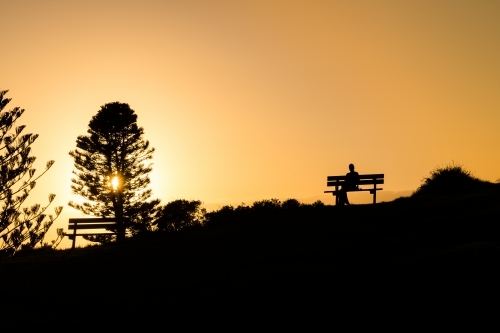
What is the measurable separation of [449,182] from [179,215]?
48.2ft

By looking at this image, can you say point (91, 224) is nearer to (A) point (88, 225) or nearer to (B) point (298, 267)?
(A) point (88, 225)

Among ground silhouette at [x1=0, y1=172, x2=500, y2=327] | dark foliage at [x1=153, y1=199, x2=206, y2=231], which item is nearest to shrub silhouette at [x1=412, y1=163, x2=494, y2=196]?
ground silhouette at [x1=0, y1=172, x2=500, y2=327]

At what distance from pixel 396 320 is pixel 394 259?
12.7ft

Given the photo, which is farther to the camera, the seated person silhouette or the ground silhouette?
the seated person silhouette

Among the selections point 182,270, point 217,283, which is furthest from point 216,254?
point 217,283

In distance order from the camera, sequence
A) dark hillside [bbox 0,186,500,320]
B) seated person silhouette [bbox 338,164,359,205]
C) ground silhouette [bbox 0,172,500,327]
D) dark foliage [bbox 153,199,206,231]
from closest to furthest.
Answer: ground silhouette [bbox 0,172,500,327], dark hillside [bbox 0,186,500,320], seated person silhouette [bbox 338,164,359,205], dark foliage [bbox 153,199,206,231]

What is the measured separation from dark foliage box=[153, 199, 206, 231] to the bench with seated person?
860cm

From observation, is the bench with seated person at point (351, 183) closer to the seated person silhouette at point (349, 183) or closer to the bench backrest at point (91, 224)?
the seated person silhouette at point (349, 183)

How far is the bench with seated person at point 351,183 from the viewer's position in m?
25.9

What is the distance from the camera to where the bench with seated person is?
25.9 meters

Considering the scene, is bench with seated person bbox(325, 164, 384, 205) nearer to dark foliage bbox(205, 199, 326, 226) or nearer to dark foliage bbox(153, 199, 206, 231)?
dark foliage bbox(205, 199, 326, 226)

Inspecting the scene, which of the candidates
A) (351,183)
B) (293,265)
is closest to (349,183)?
(351,183)

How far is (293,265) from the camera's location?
45.9 ft

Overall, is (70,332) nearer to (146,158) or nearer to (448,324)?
(448,324)
